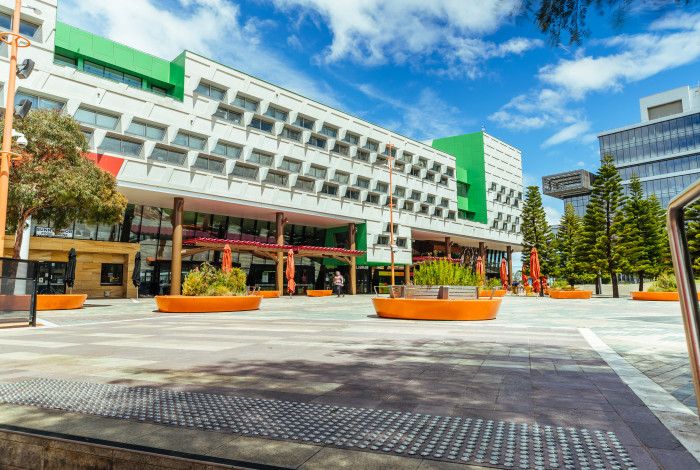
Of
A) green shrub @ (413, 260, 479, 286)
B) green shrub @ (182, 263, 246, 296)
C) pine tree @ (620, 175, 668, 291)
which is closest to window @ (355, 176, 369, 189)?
pine tree @ (620, 175, 668, 291)

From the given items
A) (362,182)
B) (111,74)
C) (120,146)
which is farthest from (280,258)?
(111,74)

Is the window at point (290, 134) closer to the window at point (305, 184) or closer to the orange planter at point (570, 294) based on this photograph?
the window at point (305, 184)

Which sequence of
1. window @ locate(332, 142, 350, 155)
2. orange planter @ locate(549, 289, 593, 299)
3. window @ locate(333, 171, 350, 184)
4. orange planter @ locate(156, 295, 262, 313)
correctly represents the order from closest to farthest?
1. orange planter @ locate(156, 295, 262, 313)
2. orange planter @ locate(549, 289, 593, 299)
3. window @ locate(333, 171, 350, 184)
4. window @ locate(332, 142, 350, 155)

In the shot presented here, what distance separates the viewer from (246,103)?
35.4 m

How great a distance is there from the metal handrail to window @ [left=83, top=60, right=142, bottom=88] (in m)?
35.6

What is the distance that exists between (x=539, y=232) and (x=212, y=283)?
36399mm

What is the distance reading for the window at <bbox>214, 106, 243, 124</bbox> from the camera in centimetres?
3380

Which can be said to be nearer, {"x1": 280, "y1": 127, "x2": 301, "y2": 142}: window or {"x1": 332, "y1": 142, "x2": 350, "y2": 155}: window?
{"x1": 280, "y1": 127, "x2": 301, "y2": 142}: window

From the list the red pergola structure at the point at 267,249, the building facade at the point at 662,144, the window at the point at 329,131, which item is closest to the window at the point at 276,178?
the red pergola structure at the point at 267,249

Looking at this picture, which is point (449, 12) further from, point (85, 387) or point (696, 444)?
point (85, 387)

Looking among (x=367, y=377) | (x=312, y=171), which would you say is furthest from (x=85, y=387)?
(x=312, y=171)

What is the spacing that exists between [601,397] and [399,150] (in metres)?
46.4

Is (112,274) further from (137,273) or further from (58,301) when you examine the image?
(58,301)

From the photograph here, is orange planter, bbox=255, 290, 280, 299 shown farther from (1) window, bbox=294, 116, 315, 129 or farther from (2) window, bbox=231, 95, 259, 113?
(1) window, bbox=294, 116, 315, 129
